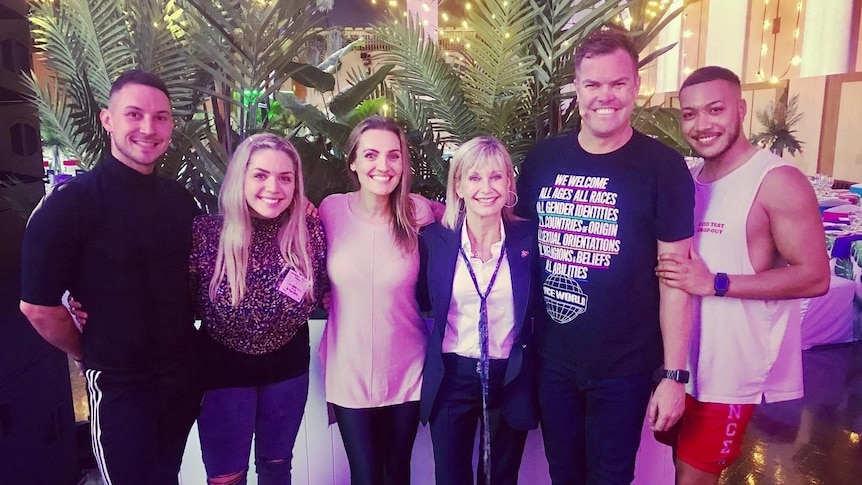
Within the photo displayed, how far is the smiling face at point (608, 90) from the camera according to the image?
4.84ft

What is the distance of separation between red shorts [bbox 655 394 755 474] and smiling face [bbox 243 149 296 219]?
4.37 ft

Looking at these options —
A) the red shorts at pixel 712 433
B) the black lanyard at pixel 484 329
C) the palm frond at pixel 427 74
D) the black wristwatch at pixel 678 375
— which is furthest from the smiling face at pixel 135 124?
the red shorts at pixel 712 433

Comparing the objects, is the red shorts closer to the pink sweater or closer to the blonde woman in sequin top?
the pink sweater

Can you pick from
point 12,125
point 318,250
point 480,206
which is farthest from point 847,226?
point 12,125

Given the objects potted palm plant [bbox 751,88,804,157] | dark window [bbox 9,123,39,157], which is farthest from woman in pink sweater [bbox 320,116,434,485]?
potted palm plant [bbox 751,88,804,157]

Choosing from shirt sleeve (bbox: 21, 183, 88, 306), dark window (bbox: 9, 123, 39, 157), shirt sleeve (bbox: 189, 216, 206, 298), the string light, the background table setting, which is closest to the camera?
shirt sleeve (bbox: 21, 183, 88, 306)

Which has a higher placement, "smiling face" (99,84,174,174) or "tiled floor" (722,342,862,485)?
"smiling face" (99,84,174,174)

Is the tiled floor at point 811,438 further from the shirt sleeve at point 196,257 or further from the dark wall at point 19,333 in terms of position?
the dark wall at point 19,333

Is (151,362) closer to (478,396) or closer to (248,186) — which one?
(248,186)

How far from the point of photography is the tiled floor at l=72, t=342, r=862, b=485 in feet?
8.39

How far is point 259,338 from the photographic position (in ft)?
5.12

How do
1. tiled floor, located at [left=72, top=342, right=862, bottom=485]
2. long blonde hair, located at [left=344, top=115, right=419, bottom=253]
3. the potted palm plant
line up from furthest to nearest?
the potted palm plant
tiled floor, located at [left=72, top=342, right=862, bottom=485]
long blonde hair, located at [left=344, top=115, right=419, bottom=253]

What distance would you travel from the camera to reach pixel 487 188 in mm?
1574

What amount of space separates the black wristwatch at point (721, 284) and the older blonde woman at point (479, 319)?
0.49 metres
